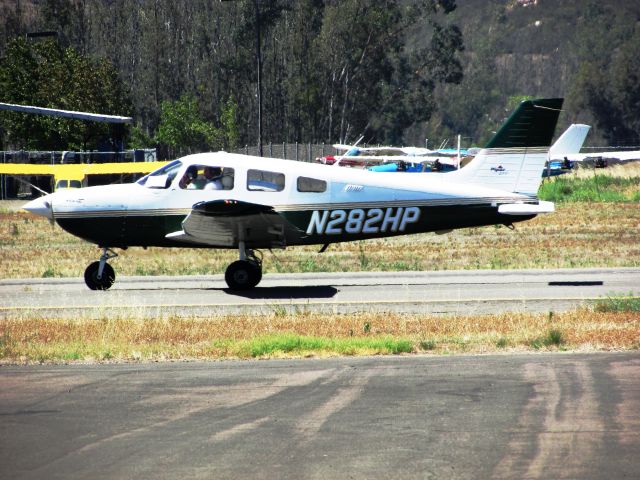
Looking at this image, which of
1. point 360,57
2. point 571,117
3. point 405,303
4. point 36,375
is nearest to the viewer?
point 36,375

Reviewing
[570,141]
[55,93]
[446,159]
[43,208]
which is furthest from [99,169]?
[43,208]

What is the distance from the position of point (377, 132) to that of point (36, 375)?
92349 mm

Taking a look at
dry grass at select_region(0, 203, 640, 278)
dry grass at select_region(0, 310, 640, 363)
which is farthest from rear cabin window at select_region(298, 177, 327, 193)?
dry grass at select_region(0, 203, 640, 278)

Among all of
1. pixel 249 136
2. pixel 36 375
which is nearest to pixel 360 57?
pixel 249 136

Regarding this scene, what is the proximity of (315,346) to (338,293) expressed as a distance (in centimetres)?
489

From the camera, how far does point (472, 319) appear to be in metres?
13.4

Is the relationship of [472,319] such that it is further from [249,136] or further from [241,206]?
[249,136]

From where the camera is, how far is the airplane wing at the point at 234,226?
15.8 metres

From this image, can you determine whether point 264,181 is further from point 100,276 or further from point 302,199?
point 100,276

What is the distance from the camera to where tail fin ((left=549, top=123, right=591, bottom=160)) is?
5359 cm

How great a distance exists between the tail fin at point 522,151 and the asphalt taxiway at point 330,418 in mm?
6419

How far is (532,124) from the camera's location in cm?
1684

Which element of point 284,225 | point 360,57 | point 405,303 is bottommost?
point 405,303

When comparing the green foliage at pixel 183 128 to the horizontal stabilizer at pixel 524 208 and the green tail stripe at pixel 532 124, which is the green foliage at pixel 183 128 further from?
the horizontal stabilizer at pixel 524 208
